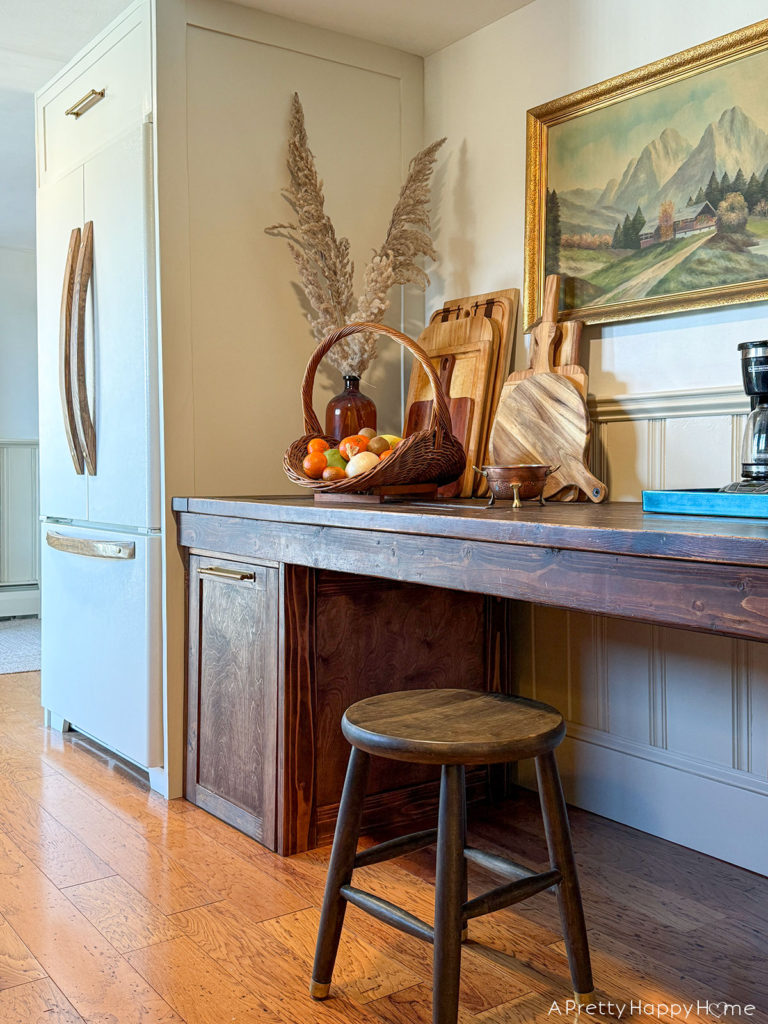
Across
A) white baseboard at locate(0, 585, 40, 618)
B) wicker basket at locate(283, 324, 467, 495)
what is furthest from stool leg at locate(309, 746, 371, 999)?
white baseboard at locate(0, 585, 40, 618)

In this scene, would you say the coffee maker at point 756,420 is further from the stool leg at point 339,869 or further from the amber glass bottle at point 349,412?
the amber glass bottle at point 349,412

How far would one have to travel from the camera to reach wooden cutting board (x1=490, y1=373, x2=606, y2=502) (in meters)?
2.31

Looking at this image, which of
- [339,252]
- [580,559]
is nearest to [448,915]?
[580,559]

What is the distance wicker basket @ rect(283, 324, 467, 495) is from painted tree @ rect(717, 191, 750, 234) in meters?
0.71

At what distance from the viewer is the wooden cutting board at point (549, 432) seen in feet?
7.59

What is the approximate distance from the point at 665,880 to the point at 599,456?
100 centimetres

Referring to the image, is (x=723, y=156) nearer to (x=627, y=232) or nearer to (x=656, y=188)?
(x=656, y=188)

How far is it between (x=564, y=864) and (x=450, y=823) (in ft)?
0.85

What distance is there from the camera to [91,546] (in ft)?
9.44

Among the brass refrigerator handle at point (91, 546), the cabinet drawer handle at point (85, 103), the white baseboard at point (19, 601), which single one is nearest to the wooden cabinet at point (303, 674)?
the brass refrigerator handle at point (91, 546)

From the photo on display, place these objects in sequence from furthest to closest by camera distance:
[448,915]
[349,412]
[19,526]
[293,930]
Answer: [19,526] < [349,412] < [293,930] < [448,915]

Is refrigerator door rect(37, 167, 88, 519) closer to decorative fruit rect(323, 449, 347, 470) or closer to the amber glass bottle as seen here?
the amber glass bottle

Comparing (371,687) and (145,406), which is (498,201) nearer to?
(145,406)

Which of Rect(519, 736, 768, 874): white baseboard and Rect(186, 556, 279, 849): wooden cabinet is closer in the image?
Rect(519, 736, 768, 874): white baseboard
